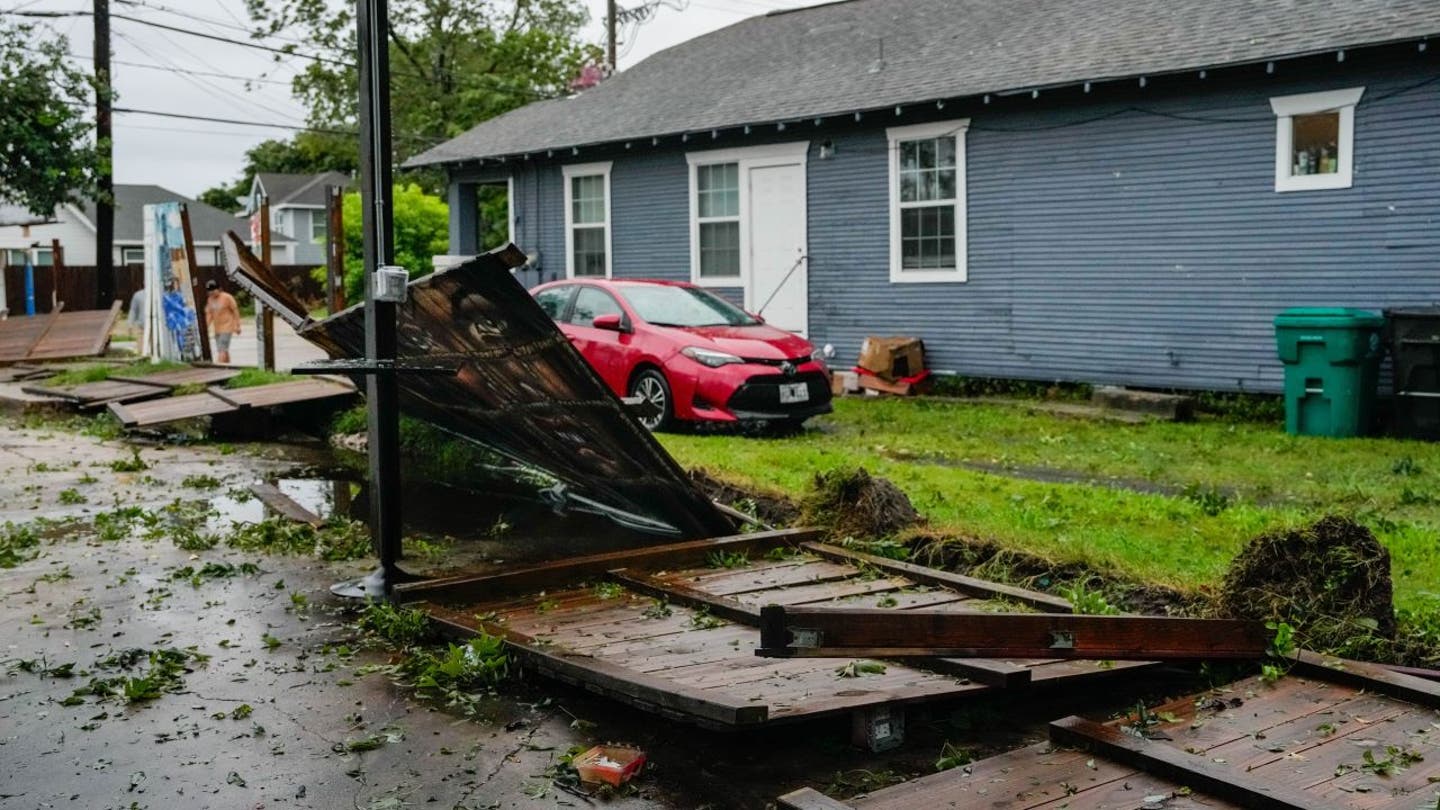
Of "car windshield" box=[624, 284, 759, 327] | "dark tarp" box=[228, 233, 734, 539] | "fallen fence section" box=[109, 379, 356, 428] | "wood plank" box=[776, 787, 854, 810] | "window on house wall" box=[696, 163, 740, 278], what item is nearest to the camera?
"wood plank" box=[776, 787, 854, 810]

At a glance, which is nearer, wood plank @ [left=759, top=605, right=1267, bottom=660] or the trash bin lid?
wood plank @ [left=759, top=605, right=1267, bottom=660]

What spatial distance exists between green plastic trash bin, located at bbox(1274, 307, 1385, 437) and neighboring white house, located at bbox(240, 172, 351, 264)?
6355cm

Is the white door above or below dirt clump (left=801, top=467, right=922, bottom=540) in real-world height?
above

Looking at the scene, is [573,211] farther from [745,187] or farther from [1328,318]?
[1328,318]

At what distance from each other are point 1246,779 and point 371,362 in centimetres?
457

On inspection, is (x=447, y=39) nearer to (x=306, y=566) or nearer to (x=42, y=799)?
(x=306, y=566)

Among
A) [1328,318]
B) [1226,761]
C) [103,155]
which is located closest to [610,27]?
[103,155]

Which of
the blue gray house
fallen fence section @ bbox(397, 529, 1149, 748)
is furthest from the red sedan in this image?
fallen fence section @ bbox(397, 529, 1149, 748)

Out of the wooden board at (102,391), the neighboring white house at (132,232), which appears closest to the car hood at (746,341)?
the wooden board at (102,391)

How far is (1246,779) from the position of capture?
13.9 feet

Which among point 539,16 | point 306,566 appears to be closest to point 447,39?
point 539,16

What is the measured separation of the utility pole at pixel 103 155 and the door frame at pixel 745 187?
15.7 m

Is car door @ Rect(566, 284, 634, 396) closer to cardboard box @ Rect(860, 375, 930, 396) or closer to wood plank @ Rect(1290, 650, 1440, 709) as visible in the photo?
cardboard box @ Rect(860, 375, 930, 396)

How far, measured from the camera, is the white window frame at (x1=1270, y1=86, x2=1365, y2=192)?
14.3m
